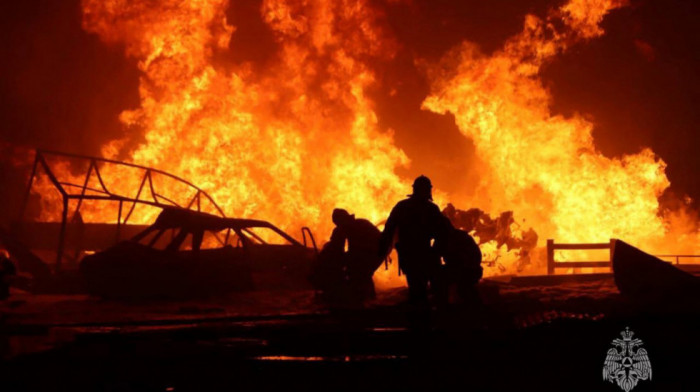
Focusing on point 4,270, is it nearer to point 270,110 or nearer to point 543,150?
point 270,110

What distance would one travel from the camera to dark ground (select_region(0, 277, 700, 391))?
426 centimetres

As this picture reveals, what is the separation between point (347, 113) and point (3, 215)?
1698 centimetres

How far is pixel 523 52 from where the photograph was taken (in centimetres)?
2638

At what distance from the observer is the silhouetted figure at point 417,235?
7391 millimetres

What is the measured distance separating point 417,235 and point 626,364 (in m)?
3.39

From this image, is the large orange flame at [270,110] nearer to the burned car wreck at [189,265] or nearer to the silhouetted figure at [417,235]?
the burned car wreck at [189,265]

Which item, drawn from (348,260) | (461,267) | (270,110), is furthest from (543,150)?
(461,267)

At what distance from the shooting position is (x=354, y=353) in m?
5.22

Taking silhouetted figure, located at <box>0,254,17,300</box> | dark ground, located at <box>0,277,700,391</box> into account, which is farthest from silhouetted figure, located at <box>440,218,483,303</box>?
silhouetted figure, located at <box>0,254,17,300</box>

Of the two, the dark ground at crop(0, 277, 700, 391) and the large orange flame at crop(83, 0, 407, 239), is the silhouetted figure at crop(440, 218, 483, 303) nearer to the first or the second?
the dark ground at crop(0, 277, 700, 391)

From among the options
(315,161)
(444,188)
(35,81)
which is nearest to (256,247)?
(315,161)

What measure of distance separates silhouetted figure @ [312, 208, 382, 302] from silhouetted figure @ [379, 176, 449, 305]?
2.16 meters

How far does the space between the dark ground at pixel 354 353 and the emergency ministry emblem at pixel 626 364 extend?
7 cm

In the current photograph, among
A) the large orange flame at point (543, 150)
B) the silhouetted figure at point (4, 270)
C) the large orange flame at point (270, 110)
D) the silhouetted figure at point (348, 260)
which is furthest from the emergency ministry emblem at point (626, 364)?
the large orange flame at point (543, 150)
